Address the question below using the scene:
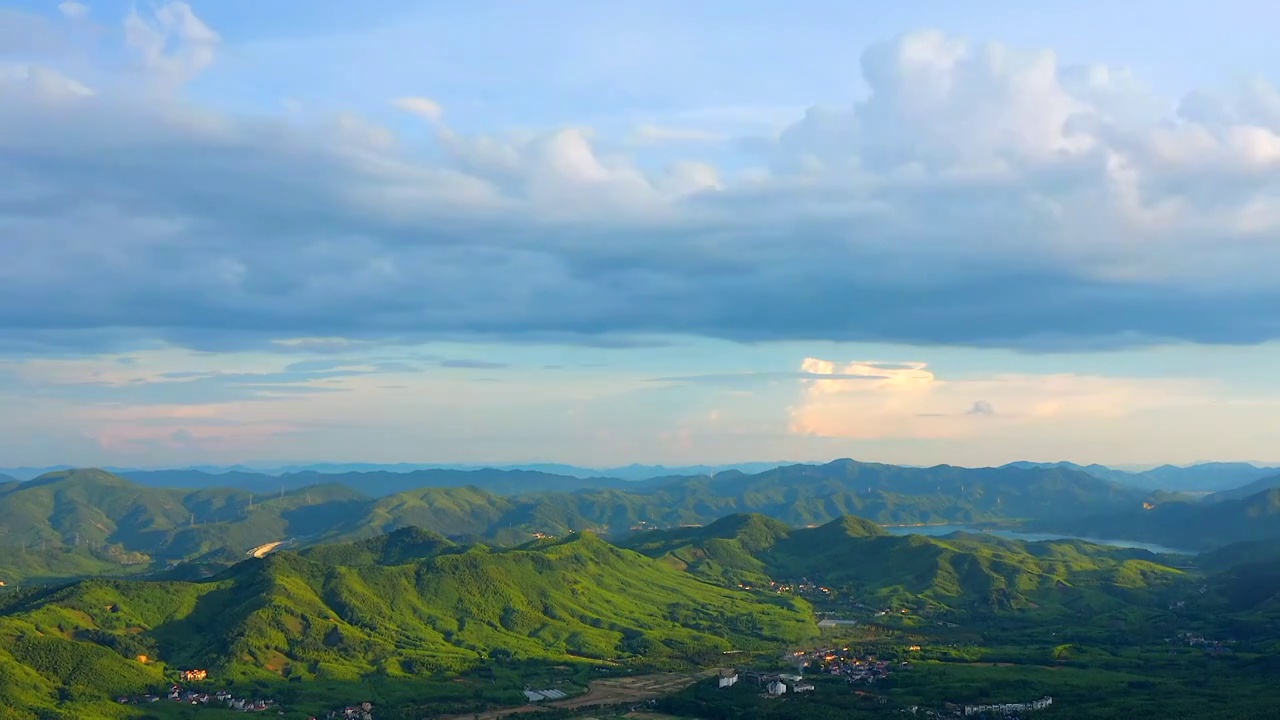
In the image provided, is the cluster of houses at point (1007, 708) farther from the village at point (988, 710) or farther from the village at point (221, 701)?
the village at point (221, 701)

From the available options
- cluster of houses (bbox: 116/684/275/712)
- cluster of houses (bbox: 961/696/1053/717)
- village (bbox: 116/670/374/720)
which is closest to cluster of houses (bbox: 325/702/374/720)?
village (bbox: 116/670/374/720)

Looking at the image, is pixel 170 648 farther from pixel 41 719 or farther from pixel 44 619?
pixel 41 719

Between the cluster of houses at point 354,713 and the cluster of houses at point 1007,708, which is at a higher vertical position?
the cluster of houses at point 1007,708

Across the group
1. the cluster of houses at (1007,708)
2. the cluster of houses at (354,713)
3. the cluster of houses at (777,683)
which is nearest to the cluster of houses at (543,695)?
the cluster of houses at (354,713)

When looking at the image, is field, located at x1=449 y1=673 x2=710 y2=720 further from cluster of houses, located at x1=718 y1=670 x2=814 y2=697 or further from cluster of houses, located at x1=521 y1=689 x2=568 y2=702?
cluster of houses, located at x1=718 y1=670 x2=814 y2=697

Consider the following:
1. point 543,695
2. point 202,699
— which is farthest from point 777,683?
point 202,699

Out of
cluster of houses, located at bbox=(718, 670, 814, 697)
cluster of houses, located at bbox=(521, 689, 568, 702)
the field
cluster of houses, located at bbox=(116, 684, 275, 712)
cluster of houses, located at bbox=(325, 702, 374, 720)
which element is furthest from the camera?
cluster of houses, located at bbox=(521, 689, 568, 702)
